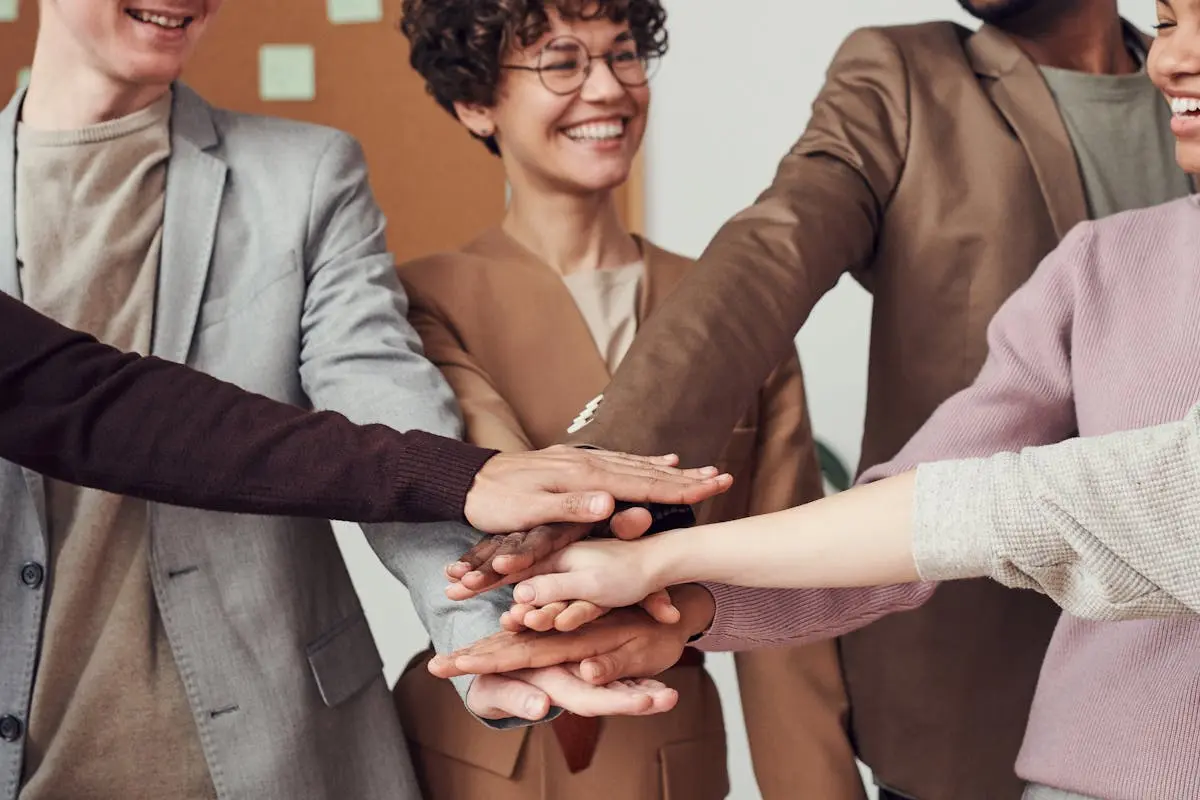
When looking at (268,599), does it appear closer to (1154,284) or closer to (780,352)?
(780,352)

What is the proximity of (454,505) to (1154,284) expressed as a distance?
0.68 m

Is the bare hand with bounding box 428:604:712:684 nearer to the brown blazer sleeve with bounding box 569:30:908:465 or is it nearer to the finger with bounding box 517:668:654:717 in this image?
the finger with bounding box 517:668:654:717

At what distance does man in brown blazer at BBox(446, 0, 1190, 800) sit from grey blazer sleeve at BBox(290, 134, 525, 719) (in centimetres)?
35

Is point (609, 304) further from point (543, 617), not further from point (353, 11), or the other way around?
point (353, 11)

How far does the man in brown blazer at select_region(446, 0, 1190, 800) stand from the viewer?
1.71 metres

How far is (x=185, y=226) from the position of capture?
1578 millimetres

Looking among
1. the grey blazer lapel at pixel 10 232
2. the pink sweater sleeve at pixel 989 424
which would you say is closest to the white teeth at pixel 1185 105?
the pink sweater sleeve at pixel 989 424

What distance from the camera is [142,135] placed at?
1608mm

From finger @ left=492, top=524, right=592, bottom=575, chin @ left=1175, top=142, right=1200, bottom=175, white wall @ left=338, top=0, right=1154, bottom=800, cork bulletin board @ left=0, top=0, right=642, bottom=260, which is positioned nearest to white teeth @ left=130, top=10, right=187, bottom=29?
finger @ left=492, top=524, right=592, bottom=575

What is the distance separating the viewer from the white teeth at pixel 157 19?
160 centimetres

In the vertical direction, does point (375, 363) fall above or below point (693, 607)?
above

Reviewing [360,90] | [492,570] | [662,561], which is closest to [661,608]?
[662,561]

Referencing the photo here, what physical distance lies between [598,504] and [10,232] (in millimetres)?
687

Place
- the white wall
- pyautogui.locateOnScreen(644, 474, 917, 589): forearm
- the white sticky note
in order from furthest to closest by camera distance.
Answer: the white wall < the white sticky note < pyautogui.locateOnScreen(644, 474, 917, 589): forearm
